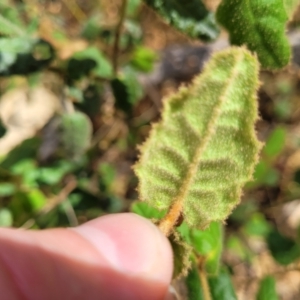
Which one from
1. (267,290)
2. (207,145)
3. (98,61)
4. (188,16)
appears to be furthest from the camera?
(98,61)

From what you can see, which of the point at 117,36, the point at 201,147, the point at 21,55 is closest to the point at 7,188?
the point at 21,55

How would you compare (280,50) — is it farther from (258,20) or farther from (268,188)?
(268,188)

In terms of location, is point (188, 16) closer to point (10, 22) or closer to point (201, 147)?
point (201, 147)

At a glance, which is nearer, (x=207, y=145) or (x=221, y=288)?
(x=207, y=145)

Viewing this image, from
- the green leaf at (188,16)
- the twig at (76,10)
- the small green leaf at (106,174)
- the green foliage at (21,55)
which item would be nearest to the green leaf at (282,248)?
the small green leaf at (106,174)

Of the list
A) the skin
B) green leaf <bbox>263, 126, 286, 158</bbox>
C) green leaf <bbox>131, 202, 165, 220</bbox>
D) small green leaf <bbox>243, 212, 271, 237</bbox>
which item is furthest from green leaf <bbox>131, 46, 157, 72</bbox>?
the skin
